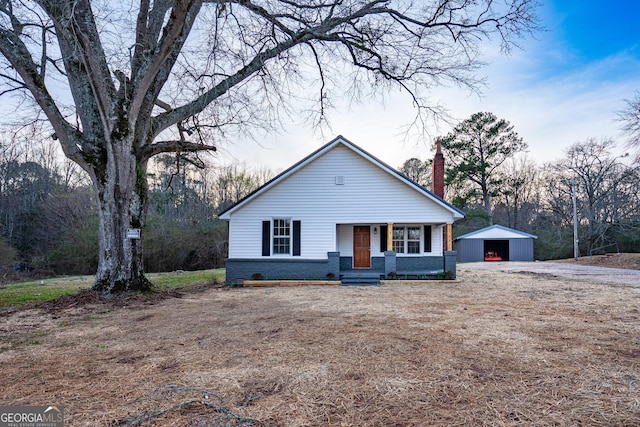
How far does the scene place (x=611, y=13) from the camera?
10.5 m

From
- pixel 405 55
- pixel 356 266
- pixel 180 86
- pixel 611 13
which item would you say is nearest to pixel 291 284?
pixel 356 266

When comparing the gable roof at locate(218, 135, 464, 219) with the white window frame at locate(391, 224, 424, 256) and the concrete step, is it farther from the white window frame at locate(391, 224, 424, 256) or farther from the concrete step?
the concrete step

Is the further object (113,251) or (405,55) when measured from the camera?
(405,55)

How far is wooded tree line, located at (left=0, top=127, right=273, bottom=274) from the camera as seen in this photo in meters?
23.4

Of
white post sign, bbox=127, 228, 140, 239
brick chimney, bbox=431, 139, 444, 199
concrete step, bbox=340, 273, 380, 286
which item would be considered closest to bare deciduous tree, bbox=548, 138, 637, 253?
brick chimney, bbox=431, 139, 444, 199

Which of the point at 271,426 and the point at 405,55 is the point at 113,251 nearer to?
the point at 271,426

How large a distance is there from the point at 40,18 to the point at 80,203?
2212 cm

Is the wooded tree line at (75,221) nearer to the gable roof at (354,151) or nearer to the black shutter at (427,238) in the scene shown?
the gable roof at (354,151)

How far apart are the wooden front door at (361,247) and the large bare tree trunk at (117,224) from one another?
27.7 ft

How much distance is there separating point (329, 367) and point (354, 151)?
10.8 m

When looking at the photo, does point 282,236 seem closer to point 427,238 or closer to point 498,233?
point 427,238

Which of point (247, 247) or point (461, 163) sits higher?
point (461, 163)

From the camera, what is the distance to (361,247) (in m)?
14.6

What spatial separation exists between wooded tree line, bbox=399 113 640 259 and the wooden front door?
68.4 feet
